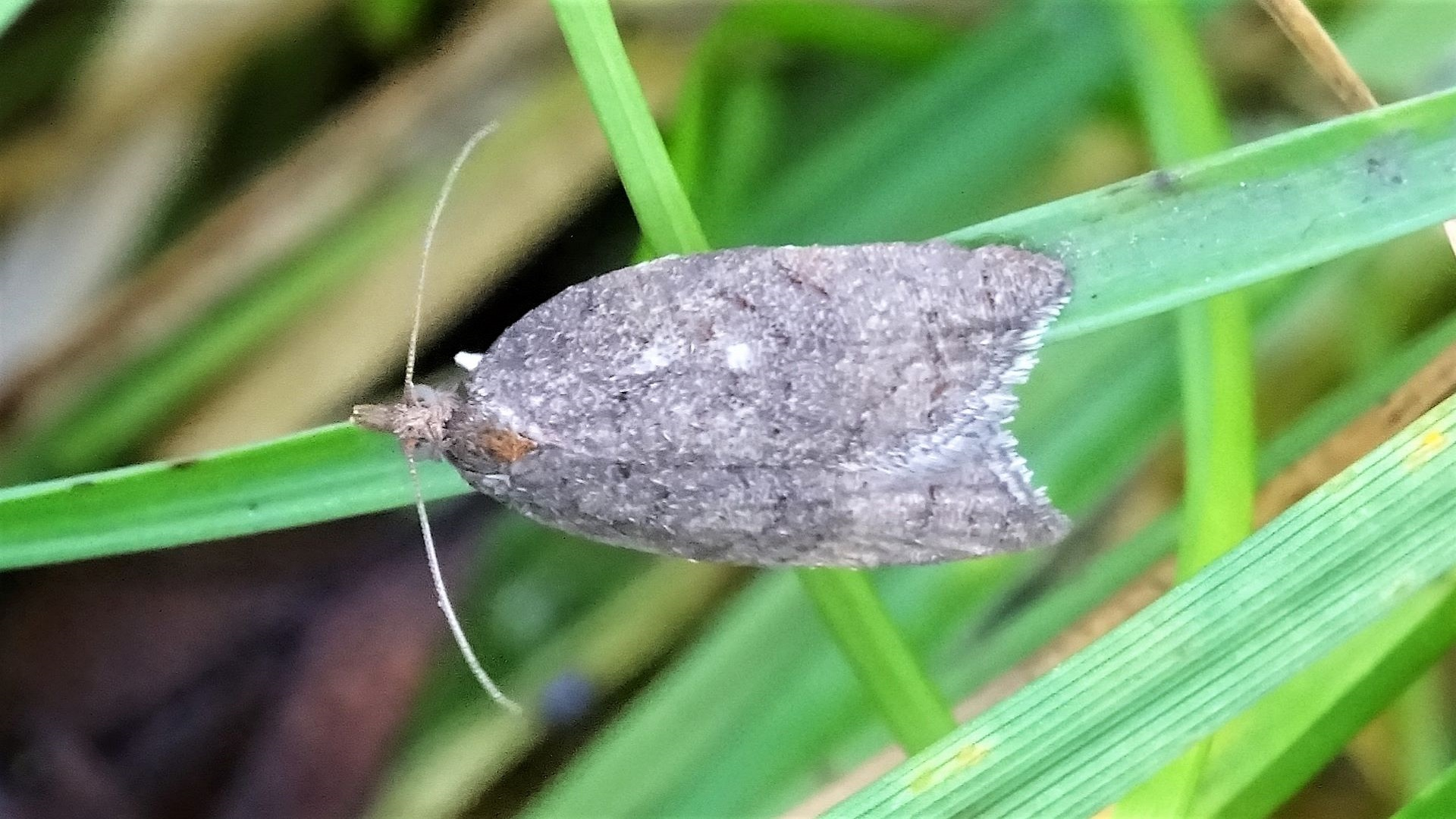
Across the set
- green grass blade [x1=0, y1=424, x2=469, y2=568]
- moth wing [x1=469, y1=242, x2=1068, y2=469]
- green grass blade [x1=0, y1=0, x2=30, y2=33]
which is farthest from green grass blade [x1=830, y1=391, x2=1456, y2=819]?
green grass blade [x1=0, y1=0, x2=30, y2=33]

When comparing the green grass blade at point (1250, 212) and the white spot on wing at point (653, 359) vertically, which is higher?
the white spot on wing at point (653, 359)

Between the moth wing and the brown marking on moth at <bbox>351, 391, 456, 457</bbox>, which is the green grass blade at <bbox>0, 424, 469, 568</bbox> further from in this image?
the moth wing

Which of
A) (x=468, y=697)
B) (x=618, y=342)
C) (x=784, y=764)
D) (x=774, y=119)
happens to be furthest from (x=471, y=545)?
(x=774, y=119)

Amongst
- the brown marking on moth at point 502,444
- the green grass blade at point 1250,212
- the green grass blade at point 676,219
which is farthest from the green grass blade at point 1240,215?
the green grass blade at point 676,219

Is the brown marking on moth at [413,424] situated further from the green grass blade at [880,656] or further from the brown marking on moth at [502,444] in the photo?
the green grass blade at [880,656]

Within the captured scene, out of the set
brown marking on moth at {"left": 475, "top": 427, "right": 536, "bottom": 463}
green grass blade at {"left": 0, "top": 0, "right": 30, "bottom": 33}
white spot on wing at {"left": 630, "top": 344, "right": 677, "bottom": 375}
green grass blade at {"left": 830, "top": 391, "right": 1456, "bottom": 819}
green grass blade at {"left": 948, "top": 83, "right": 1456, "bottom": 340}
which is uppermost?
green grass blade at {"left": 0, "top": 0, "right": 30, "bottom": 33}

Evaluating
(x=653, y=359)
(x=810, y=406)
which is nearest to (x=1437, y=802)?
(x=810, y=406)

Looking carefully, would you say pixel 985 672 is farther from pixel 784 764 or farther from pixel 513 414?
pixel 513 414
